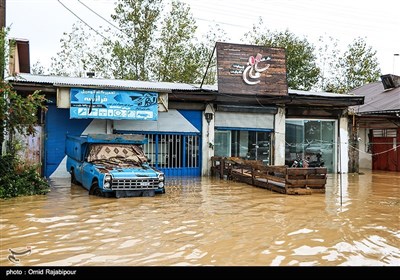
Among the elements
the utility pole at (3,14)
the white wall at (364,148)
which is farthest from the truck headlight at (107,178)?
the white wall at (364,148)

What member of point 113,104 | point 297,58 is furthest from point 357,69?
point 113,104

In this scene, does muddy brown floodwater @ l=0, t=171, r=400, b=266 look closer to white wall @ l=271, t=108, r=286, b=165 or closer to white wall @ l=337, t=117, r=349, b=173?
white wall @ l=271, t=108, r=286, b=165

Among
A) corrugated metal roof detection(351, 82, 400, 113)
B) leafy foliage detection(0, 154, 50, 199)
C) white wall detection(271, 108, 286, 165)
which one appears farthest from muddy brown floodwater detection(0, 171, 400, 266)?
corrugated metal roof detection(351, 82, 400, 113)

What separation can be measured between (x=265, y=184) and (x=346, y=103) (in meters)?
9.41

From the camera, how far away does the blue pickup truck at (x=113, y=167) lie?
11.8 metres

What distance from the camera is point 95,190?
40.8ft

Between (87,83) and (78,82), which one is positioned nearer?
(87,83)

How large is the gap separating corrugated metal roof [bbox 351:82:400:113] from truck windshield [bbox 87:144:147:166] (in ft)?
52.6

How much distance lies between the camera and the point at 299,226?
8.62 meters

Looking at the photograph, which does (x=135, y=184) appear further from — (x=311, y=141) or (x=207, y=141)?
(x=311, y=141)

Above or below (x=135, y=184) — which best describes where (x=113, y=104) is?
above

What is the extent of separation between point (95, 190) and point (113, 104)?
6072mm
